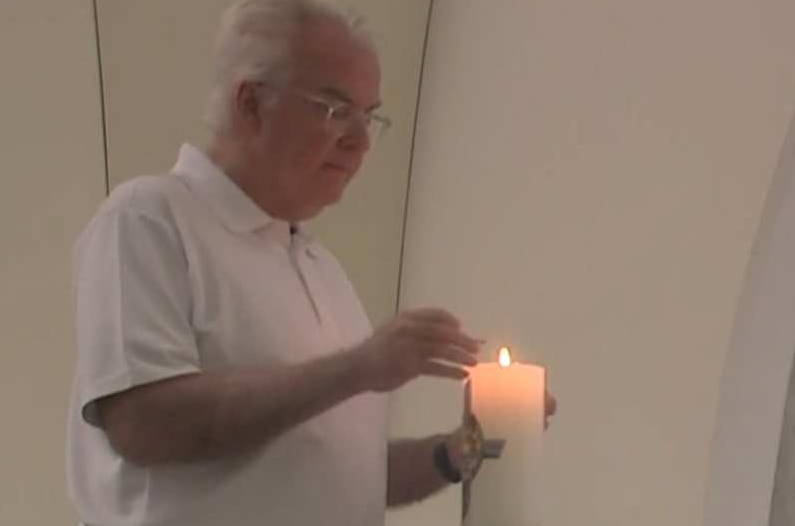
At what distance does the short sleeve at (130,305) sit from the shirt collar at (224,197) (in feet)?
0.21

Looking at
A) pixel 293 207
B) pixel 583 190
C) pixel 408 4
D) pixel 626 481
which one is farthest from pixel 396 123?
pixel 293 207

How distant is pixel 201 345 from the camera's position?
3.80ft

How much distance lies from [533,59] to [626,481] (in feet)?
2.16

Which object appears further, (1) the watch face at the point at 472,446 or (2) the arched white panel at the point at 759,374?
(2) the arched white panel at the point at 759,374

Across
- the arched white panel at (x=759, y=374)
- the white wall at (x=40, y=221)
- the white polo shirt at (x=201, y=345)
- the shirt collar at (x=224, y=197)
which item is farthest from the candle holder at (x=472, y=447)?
the white wall at (x=40, y=221)

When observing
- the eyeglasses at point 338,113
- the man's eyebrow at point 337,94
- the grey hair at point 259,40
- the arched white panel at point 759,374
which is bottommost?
the arched white panel at point 759,374

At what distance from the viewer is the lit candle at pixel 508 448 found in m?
0.98

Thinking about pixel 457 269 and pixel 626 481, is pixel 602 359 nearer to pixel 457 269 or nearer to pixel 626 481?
pixel 626 481

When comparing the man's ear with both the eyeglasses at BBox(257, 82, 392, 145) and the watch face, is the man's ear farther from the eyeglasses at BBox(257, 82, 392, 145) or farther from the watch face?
the watch face

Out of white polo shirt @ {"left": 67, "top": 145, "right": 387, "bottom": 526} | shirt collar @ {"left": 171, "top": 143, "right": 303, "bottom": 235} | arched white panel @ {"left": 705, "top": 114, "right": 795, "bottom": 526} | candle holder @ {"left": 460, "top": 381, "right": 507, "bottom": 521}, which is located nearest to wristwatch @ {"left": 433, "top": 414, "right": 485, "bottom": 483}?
candle holder @ {"left": 460, "top": 381, "right": 507, "bottom": 521}

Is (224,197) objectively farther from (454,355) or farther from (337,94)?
(454,355)

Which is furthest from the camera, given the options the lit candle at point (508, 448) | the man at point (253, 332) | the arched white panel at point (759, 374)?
the arched white panel at point (759, 374)

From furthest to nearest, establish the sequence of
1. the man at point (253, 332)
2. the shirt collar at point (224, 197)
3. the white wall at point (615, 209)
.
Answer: the white wall at point (615, 209), the shirt collar at point (224, 197), the man at point (253, 332)

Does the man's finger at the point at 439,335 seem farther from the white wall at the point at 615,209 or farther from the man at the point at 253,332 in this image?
the white wall at the point at 615,209
